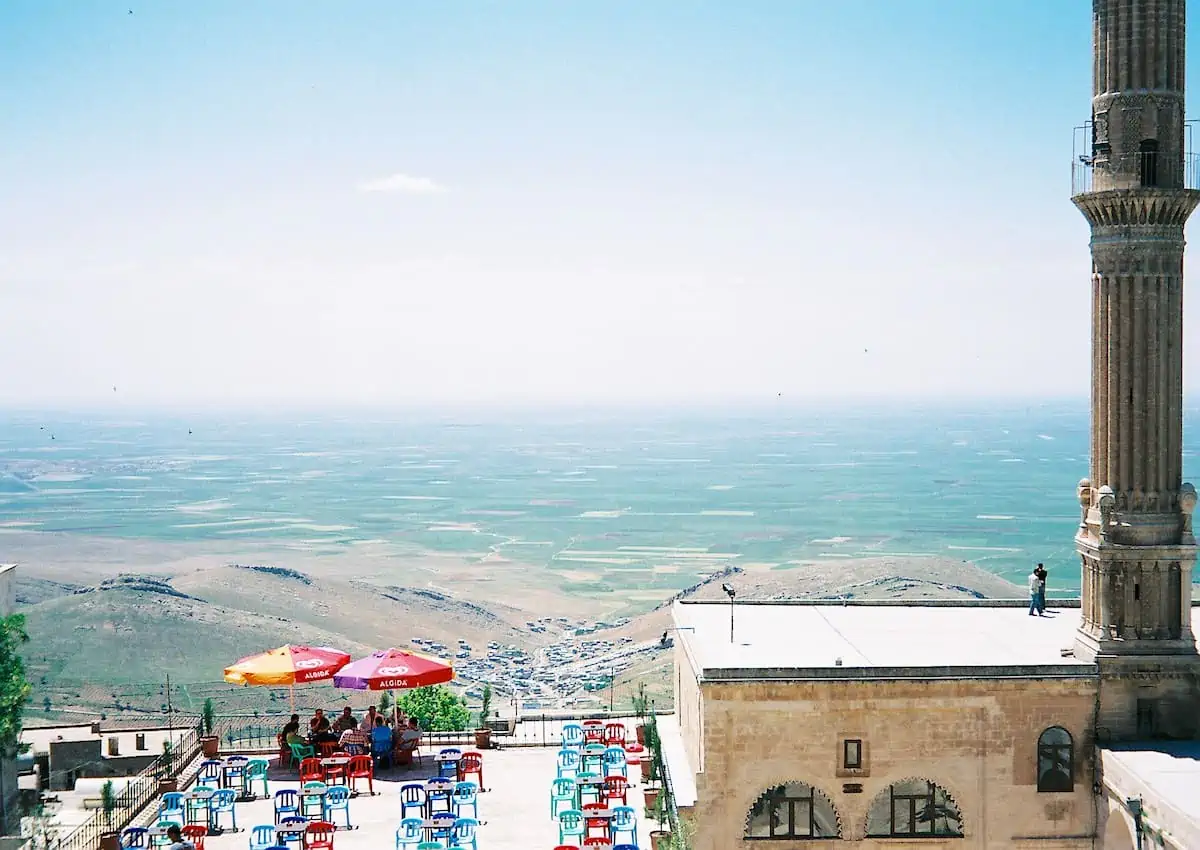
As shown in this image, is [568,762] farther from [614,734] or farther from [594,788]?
[594,788]

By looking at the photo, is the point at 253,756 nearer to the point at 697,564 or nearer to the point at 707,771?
the point at 707,771

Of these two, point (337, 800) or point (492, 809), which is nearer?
point (337, 800)

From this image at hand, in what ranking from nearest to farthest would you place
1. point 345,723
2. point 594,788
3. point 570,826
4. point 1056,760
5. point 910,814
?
1. point 570,826
2. point 1056,760
3. point 910,814
4. point 594,788
5. point 345,723

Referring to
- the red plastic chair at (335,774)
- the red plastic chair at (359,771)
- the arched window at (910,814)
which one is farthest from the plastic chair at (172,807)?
the arched window at (910,814)

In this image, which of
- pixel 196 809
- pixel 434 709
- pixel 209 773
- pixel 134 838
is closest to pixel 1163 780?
pixel 196 809

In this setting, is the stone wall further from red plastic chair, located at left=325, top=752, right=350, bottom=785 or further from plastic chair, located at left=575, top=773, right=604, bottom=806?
red plastic chair, located at left=325, top=752, right=350, bottom=785

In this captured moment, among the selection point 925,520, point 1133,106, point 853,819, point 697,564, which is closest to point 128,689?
point 853,819
